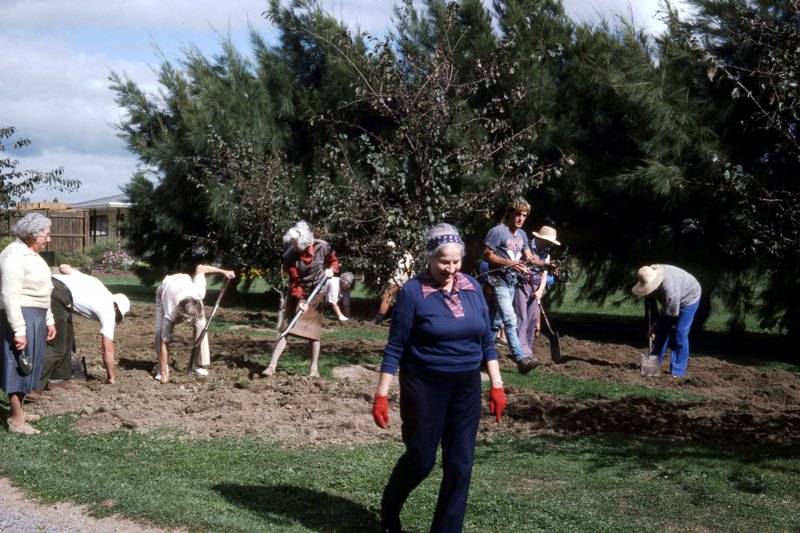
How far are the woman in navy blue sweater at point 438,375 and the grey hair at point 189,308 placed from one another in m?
5.64

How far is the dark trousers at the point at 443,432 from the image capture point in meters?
5.36

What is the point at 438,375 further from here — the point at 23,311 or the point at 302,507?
the point at 23,311

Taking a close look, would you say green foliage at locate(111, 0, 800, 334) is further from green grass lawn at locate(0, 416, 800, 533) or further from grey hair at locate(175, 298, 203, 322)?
green grass lawn at locate(0, 416, 800, 533)

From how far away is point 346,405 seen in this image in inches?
368

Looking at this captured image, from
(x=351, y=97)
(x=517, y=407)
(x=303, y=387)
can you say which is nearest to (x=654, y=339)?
(x=517, y=407)

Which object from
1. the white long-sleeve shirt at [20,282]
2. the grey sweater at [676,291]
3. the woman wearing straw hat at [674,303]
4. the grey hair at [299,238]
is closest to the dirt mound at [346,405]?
the woman wearing straw hat at [674,303]

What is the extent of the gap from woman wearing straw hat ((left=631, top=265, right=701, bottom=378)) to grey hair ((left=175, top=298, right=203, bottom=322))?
481 cm

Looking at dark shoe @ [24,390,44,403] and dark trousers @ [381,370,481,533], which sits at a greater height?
dark trousers @ [381,370,481,533]

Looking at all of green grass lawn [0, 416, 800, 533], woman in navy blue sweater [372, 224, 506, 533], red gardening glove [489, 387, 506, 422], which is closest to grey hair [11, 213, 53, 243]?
green grass lawn [0, 416, 800, 533]

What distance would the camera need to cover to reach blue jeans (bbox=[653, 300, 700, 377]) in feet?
38.2

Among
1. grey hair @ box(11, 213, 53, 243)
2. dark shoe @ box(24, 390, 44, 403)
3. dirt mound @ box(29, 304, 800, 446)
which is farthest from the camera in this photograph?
dark shoe @ box(24, 390, 44, 403)

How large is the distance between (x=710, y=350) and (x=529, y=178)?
19.3ft

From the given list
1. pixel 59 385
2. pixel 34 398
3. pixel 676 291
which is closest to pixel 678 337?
pixel 676 291

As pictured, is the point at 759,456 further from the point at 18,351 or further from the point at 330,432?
the point at 18,351
